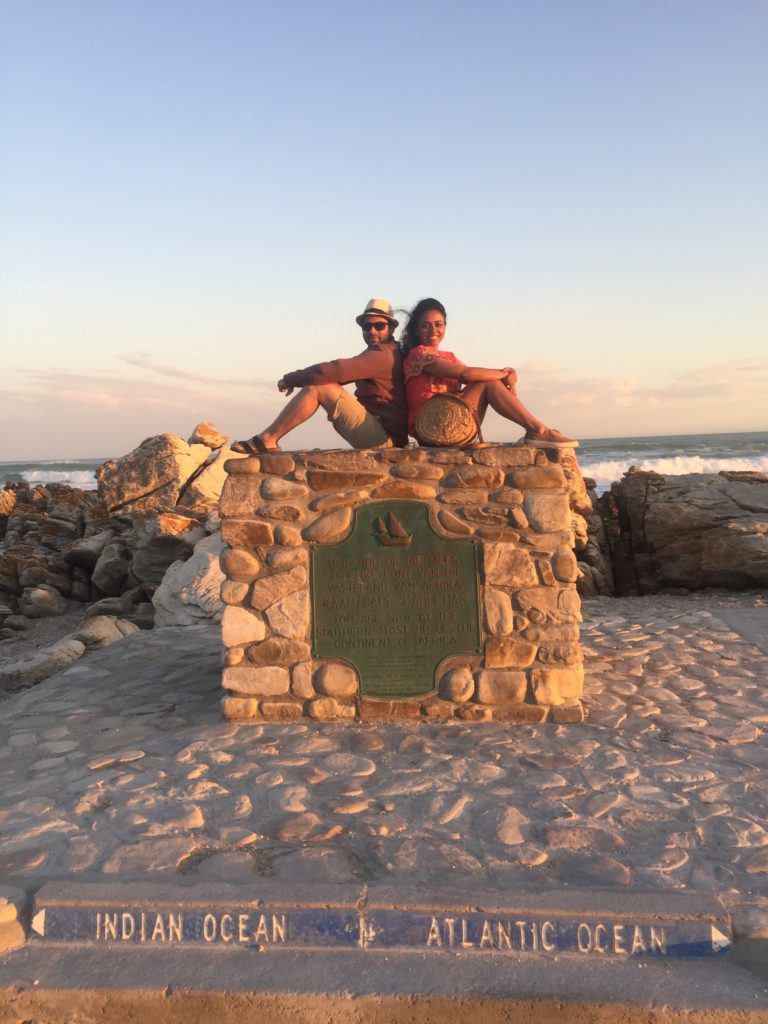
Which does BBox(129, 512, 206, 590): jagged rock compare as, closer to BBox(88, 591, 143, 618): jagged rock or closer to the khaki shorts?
BBox(88, 591, 143, 618): jagged rock

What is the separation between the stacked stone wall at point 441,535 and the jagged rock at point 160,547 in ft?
17.5

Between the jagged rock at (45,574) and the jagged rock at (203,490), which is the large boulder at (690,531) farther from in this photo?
the jagged rock at (45,574)

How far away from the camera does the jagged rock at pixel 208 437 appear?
13.9 m

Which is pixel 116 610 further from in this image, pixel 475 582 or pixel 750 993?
pixel 750 993

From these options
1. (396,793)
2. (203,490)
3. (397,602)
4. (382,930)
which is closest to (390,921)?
(382,930)

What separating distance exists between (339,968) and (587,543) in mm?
8839

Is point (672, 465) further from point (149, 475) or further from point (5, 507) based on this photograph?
point (5, 507)

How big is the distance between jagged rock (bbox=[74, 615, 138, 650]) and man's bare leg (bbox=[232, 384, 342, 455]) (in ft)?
10.7

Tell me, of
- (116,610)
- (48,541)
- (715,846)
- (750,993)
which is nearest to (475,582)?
(715,846)

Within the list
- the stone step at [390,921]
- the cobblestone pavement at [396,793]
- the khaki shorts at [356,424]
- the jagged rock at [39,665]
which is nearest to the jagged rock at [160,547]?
the jagged rock at [39,665]

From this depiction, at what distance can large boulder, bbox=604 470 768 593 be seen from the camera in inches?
371

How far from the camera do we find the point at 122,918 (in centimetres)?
257

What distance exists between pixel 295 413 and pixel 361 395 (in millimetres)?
507

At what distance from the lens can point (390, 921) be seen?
2506 mm
